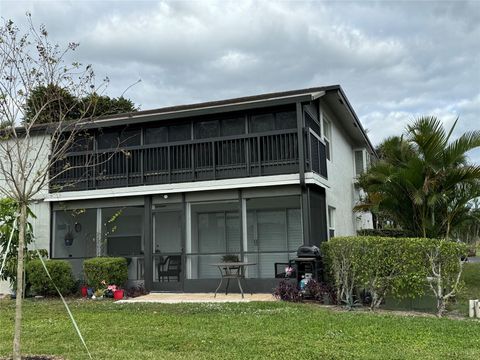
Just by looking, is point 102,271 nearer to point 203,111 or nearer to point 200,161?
point 200,161

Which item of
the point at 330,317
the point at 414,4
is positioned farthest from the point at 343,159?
the point at 330,317

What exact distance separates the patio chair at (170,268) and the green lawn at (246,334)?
11.2 ft

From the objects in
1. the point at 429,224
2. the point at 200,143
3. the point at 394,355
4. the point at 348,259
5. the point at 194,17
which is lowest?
the point at 394,355

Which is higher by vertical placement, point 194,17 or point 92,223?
point 194,17

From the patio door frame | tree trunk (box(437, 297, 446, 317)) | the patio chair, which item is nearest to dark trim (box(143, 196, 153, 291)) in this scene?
the patio door frame

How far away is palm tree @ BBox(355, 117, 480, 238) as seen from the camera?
1219 centimetres

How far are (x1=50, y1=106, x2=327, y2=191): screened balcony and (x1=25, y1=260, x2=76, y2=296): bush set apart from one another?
216 cm

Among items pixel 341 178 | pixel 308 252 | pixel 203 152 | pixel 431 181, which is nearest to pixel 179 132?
pixel 203 152

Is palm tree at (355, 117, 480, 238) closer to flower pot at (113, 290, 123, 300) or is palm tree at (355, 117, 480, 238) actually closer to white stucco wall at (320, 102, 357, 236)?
white stucco wall at (320, 102, 357, 236)

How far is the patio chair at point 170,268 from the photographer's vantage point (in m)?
13.4

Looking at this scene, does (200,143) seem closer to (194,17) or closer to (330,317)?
(194,17)

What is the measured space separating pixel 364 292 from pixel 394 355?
190 inches

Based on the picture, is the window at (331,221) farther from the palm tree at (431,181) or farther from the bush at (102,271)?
the bush at (102,271)

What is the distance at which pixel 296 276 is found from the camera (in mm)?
11609
